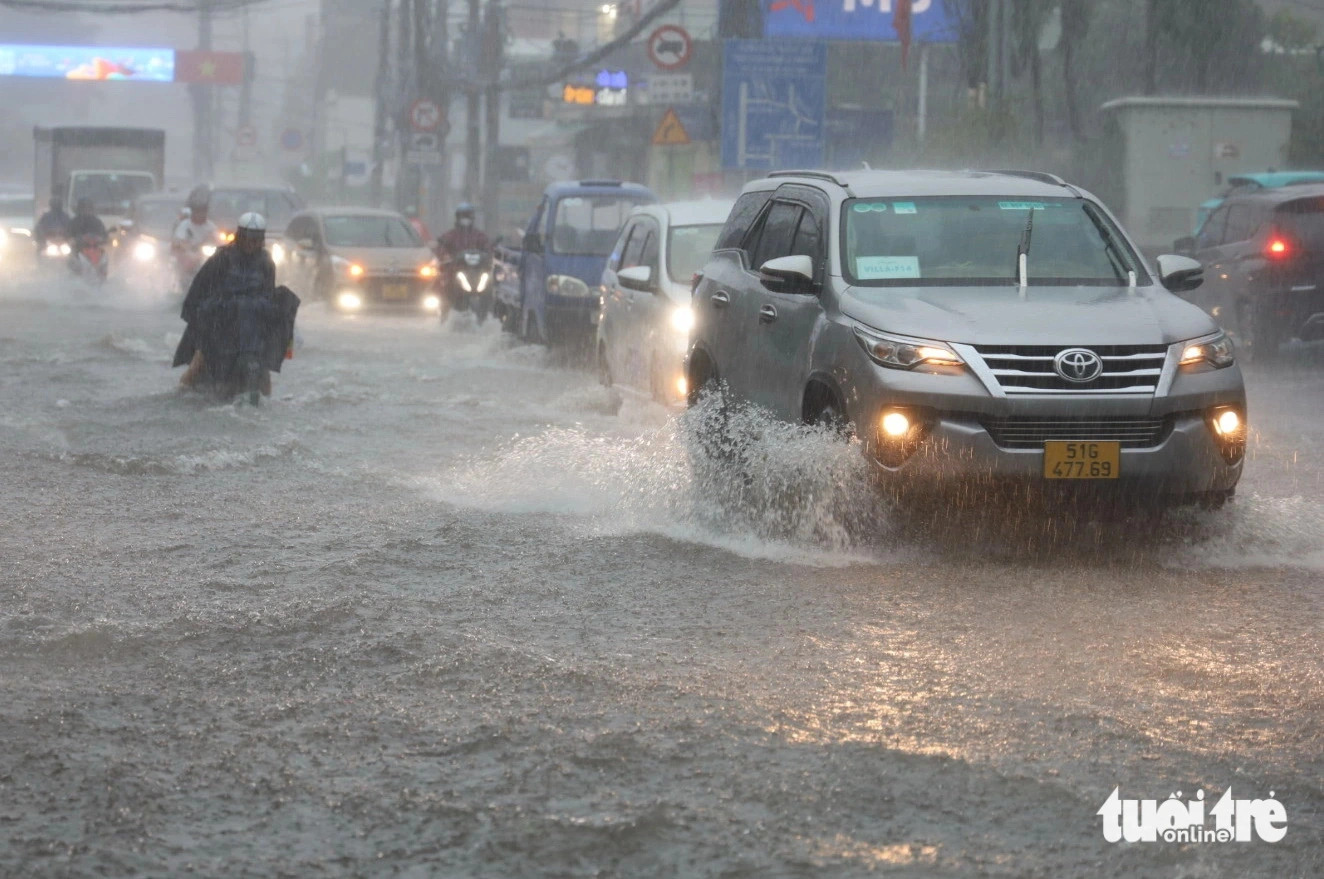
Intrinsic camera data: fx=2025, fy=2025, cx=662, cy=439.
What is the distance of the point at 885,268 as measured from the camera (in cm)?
877

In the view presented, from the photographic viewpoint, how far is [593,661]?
6246mm

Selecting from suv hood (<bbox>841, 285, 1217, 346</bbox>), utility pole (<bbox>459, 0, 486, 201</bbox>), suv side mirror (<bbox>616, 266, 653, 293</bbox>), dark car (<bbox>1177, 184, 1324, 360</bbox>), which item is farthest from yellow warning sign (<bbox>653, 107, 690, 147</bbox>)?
suv hood (<bbox>841, 285, 1217, 346</bbox>)

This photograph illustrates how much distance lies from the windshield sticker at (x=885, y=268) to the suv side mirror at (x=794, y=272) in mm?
209

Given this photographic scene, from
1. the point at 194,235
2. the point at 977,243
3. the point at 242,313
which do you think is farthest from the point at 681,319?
the point at 194,235

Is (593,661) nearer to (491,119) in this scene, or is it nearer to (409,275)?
(409,275)

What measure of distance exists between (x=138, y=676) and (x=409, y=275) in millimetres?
19976

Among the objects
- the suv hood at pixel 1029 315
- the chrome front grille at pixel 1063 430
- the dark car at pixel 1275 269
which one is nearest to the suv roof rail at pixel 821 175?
the suv hood at pixel 1029 315

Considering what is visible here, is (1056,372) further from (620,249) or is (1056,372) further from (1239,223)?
(1239,223)

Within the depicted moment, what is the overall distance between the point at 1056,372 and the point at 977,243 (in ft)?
4.56

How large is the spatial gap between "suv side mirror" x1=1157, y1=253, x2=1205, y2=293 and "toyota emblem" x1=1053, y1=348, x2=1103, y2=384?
128cm

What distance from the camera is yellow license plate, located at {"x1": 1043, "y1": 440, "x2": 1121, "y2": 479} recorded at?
764 centimetres

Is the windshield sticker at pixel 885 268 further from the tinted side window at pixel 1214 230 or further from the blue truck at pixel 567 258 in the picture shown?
the tinted side window at pixel 1214 230

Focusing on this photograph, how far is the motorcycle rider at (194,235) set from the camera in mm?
24234

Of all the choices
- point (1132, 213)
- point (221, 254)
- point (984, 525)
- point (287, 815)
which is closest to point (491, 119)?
point (1132, 213)
